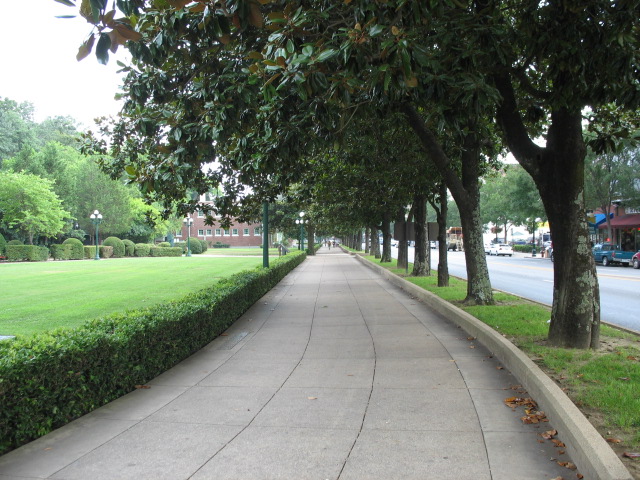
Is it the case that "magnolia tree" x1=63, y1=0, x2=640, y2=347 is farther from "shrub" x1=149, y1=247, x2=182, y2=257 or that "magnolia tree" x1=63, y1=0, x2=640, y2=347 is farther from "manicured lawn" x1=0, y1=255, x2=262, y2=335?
"shrub" x1=149, y1=247, x2=182, y2=257

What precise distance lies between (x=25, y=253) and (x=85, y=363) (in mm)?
44148

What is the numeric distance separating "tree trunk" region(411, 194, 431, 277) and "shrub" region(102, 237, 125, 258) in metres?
43.6

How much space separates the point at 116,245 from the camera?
54312 mm

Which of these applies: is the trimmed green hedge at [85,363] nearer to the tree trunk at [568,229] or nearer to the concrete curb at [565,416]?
the concrete curb at [565,416]

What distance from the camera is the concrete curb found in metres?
3.16

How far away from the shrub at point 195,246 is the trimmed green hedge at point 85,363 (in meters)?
59.0

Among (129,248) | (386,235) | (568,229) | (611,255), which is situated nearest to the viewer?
(568,229)

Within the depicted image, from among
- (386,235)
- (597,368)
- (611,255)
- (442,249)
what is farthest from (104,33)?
(611,255)

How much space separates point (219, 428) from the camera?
14.7 ft

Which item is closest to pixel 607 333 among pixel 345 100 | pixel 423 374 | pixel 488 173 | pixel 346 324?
pixel 423 374

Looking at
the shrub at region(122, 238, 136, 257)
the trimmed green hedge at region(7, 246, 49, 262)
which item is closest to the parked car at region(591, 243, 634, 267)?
the trimmed green hedge at region(7, 246, 49, 262)

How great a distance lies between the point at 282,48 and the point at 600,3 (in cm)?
429

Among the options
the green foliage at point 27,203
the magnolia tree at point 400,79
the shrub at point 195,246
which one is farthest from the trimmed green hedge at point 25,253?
the magnolia tree at point 400,79

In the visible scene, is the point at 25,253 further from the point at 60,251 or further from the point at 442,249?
the point at 442,249
